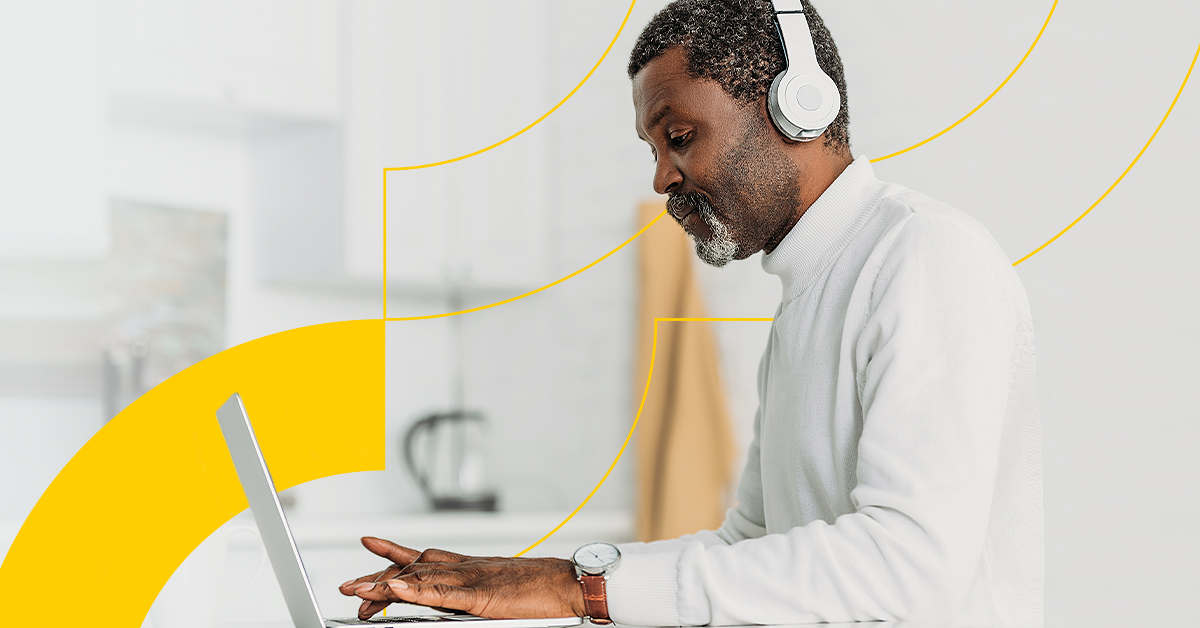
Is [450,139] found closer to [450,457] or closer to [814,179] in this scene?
[450,457]

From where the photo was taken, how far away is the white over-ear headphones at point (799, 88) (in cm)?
91

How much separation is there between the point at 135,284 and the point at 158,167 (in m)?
0.31

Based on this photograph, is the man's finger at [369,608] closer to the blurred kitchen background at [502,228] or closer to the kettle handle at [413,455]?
the blurred kitchen background at [502,228]

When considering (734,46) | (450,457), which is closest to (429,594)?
(734,46)

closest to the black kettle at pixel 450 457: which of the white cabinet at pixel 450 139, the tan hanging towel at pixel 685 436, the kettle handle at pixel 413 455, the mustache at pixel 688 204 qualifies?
the kettle handle at pixel 413 455

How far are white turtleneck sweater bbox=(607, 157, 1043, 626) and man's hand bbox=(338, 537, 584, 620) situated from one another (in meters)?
0.04

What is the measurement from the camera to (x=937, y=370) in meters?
0.72

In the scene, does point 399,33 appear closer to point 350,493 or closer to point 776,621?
point 350,493

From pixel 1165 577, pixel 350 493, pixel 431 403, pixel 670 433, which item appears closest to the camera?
pixel 1165 577

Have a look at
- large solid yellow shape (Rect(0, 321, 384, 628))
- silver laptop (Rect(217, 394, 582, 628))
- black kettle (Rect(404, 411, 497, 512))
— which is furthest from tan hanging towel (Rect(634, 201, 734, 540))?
silver laptop (Rect(217, 394, 582, 628))

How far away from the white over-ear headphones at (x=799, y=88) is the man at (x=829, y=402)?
0.02 m

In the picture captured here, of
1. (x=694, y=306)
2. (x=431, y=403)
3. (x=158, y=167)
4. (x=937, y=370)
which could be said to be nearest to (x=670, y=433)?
(x=694, y=306)

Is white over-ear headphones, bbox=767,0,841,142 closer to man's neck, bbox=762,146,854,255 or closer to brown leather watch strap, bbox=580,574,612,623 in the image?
man's neck, bbox=762,146,854,255

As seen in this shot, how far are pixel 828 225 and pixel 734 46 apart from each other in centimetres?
20
